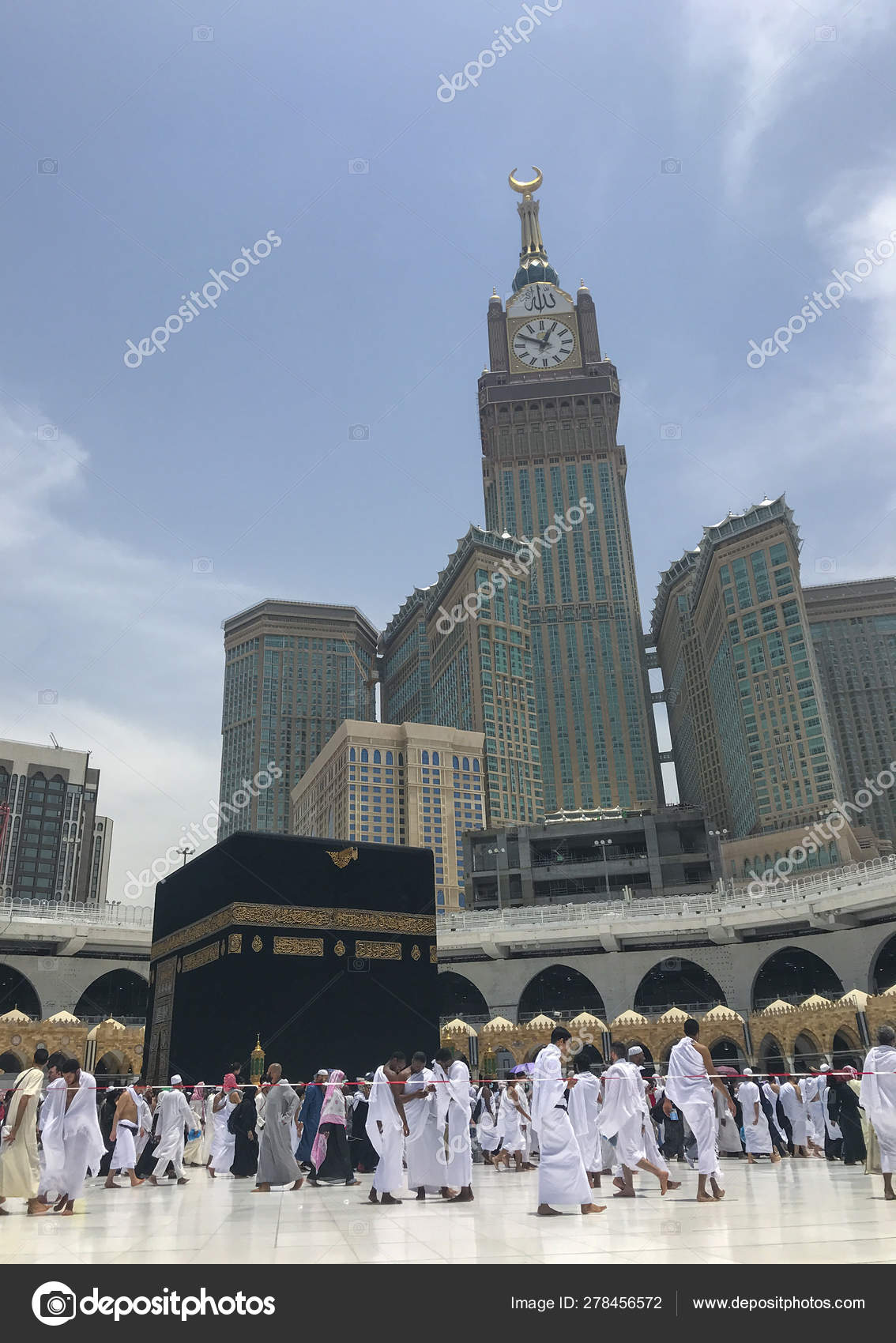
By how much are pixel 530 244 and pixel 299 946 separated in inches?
5076

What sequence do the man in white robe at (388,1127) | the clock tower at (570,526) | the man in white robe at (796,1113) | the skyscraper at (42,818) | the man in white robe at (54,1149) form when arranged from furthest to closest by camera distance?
1. the clock tower at (570,526)
2. the skyscraper at (42,818)
3. the man in white robe at (796,1113)
4. the man in white robe at (388,1127)
5. the man in white robe at (54,1149)

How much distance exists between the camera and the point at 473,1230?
6.04 m

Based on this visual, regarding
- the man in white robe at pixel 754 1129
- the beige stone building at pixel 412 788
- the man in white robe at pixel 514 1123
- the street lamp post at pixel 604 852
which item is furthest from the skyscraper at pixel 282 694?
the man in white robe at pixel 754 1129

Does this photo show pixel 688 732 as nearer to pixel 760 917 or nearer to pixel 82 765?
pixel 82 765

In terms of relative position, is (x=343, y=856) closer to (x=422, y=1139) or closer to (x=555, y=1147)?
(x=422, y=1139)

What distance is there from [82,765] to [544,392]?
66483mm

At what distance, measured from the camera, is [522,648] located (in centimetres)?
10175

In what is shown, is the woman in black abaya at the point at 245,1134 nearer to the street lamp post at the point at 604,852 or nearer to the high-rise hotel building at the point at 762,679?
the street lamp post at the point at 604,852
